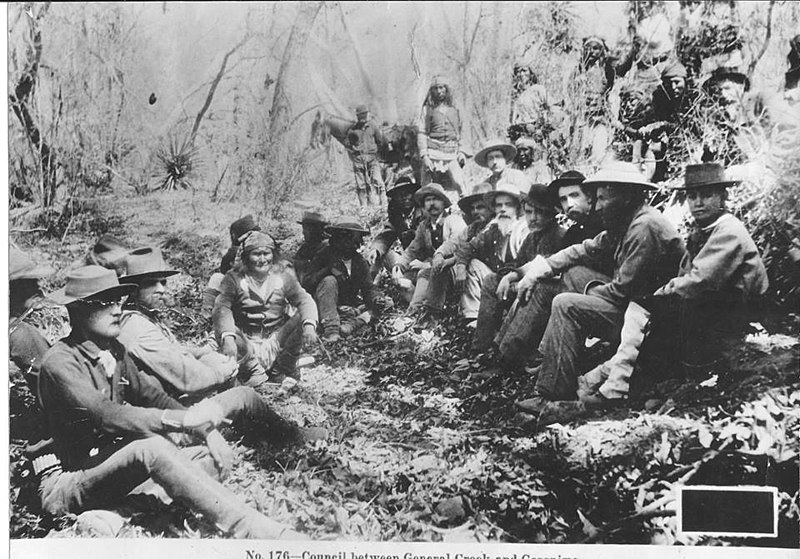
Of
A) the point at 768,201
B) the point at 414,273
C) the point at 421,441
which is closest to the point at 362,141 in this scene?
the point at 414,273

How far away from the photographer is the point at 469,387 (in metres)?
6.29

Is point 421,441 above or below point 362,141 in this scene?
below

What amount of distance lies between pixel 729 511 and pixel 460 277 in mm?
2364

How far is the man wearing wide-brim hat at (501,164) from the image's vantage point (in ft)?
20.7

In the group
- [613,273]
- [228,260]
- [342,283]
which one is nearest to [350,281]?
[342,283]

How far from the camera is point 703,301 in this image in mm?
6000

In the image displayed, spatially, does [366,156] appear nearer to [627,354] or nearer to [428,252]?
[428,252]

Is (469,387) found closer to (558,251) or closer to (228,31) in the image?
(558,251)

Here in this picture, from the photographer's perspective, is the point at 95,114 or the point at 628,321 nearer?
the point at 628,321

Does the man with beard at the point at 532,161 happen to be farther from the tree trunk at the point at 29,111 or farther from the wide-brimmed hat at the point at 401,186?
the tree trunk at the point at 29,111

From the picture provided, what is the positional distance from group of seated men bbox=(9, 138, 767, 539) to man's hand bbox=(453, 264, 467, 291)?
0.01 meters

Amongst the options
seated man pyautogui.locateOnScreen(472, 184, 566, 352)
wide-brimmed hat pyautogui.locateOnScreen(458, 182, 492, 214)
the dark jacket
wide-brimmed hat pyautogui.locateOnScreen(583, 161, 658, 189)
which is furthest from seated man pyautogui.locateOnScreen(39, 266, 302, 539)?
wide-brimmed hat pyautogui.locateOnScreen(583, 161, 658, 189)

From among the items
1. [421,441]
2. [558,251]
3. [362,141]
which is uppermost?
[362,141]

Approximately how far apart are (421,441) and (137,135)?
119 inches
